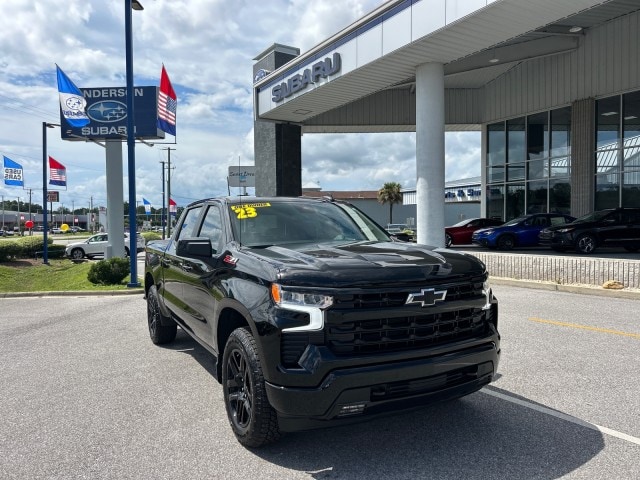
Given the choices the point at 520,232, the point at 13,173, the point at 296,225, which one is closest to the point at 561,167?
the point at 520,232

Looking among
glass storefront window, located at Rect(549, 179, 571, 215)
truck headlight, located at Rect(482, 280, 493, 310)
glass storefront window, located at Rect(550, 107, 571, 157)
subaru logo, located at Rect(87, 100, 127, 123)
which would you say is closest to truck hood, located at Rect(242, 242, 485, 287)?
truck headlight, located at Rect(482, 280, 493, 310)

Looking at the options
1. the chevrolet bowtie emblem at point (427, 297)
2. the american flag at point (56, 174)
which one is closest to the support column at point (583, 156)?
the chevrolet bowtie emblem at point (427, 297)

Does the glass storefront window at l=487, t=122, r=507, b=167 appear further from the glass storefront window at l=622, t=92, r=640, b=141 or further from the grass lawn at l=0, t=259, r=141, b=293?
the grass lawn at l=0, t=259, r=141, b=293

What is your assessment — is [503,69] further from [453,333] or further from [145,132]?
[453,333]

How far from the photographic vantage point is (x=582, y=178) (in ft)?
67.1

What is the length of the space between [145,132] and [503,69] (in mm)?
16490

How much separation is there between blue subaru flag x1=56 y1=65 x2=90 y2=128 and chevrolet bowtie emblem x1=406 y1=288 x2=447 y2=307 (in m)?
17.3

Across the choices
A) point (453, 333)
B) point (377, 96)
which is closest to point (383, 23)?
point (377, 96)

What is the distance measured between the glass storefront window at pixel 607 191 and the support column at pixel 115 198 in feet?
64.2

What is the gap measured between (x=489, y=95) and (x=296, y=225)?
23605mm

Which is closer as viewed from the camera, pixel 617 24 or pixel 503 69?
pixel 617 24

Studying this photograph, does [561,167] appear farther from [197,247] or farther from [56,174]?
[56,174]

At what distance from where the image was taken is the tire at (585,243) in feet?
53.4

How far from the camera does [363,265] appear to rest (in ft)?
10.5
